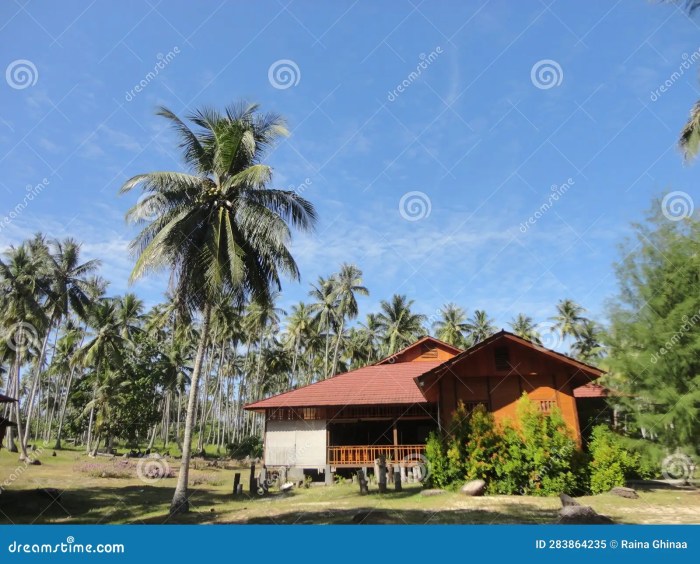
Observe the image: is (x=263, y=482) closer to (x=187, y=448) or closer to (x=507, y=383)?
(x=187, y=448)

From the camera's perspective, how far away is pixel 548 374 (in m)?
18.4

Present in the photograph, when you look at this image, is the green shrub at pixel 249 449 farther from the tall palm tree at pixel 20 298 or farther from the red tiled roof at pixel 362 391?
the red tiled roof at pixel 362 391

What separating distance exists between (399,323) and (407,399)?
26079 millimetres

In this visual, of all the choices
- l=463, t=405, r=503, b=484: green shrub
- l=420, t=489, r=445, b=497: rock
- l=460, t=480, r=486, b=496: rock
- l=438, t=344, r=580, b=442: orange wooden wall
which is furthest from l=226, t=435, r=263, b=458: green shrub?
l=460, t=480, r=486, b=496: rock

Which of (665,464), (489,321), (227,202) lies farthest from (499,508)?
(489,321)

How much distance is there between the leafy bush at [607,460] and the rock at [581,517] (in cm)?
619

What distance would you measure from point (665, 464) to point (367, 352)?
131ft

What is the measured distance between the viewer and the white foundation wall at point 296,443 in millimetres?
23547

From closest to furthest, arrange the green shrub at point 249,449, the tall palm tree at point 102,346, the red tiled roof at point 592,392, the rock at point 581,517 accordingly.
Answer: the rock at point 581,517
the red tiled roof at point 592,392
the tall palm tree at point 102,346
the green shrub at point 249,449

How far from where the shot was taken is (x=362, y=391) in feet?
79.8

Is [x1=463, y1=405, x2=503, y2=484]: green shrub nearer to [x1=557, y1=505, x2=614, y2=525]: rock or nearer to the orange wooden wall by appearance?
the orange wooden wall

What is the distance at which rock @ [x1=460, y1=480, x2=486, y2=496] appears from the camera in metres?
16.0

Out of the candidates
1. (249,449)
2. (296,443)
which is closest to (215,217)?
(296,443)

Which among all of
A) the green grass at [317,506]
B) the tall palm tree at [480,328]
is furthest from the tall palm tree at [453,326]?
the green grass at [317,506]
